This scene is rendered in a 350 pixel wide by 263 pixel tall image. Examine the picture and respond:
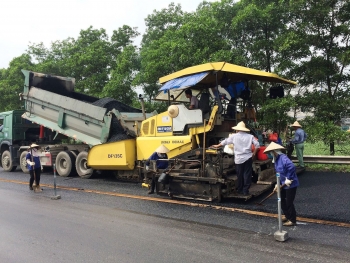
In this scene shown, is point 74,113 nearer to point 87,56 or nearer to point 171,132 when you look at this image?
point 171,132

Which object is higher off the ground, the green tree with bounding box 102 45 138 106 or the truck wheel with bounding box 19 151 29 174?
the green tree with bounding box 102 45 138 106

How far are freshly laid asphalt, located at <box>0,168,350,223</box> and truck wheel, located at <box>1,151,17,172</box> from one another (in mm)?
3667

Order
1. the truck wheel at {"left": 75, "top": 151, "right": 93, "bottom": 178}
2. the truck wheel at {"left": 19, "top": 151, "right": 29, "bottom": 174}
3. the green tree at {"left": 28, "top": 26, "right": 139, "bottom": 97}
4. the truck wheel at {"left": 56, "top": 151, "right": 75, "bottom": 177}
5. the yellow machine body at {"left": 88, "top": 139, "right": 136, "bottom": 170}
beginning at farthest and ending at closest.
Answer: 1. the green tree at {"left": 28, "top": 26, "right": 139, "bottom": 97}
2. the truck wheel at {"left": 19, "top": 151, "right": 29, "bottom": 174}
3. the truck wheel at {"left": 56, "top": 151, "right": 75, "bottom": 177}
4. the truck wheel at {"left": 75, "top": 151, "right": 93, "bottom": 178}
5. the yellow machine body at {"left": 88, "top": 139, "right": 136, "bottom": 170}

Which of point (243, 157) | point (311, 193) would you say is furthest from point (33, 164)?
point (311, 193)

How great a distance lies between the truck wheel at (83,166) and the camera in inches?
408

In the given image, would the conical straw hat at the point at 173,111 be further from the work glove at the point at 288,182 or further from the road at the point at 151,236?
the work glove at the point at 288,182

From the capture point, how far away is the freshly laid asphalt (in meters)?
5.48

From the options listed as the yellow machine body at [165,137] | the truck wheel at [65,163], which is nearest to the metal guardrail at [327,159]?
the yellow machine body at [165,137]

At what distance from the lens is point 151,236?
4.78m

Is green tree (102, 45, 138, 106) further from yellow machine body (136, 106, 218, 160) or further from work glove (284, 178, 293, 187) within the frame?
work glove (284, 178, 293, 187)

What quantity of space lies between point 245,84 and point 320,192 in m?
3.30

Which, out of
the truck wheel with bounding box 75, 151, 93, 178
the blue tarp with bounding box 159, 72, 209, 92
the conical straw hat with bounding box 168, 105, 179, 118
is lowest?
the truck wheel with bounding box 75, 151, 93, 178

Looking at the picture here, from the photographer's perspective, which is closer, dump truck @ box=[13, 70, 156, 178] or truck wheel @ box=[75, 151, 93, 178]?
dump truck @ box=[13, 70, 156, 178]

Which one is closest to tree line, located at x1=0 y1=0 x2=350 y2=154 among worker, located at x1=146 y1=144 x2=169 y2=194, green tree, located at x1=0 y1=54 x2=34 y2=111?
worker, located at x1=146 y1=144 x2=169 y2=194
